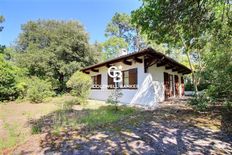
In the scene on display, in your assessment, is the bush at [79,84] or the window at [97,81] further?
the window at [97,81]

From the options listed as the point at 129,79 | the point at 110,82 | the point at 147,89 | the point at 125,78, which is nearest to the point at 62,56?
the point at 110,82

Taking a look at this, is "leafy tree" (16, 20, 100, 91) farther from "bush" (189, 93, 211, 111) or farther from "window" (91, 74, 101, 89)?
"bush" (189, 93, 211, 111)

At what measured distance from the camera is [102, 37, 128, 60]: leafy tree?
118ft

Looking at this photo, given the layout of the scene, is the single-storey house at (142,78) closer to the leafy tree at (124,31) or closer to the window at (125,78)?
the window at (125,78)

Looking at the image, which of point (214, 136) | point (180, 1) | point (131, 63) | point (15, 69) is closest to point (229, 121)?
point (214, 136)

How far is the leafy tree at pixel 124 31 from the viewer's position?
3891cm

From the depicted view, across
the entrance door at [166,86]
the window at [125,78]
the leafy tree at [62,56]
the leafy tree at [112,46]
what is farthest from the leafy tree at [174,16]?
the leafy tree at [112,46]

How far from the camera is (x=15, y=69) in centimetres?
2016

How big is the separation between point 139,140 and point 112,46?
30.6m

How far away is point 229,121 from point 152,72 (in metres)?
6.85

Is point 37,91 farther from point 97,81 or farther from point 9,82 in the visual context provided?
point 97,81

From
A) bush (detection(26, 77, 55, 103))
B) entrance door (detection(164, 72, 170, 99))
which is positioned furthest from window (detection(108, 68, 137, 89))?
bush (detection(26, 77, 55, 103))

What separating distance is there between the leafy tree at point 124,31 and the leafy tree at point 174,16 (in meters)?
29.6

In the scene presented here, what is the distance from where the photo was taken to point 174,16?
795cm
